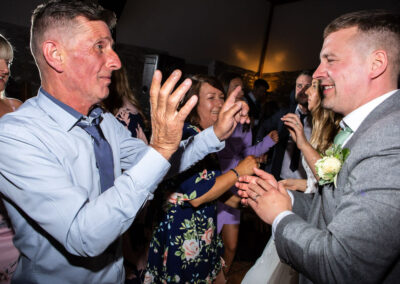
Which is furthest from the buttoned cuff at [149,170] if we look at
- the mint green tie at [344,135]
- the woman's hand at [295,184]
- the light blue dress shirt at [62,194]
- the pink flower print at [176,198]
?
the woman's hand at [295,184]

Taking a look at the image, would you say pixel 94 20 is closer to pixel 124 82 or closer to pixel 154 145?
pixel 154 145

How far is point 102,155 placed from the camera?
47.1 inches

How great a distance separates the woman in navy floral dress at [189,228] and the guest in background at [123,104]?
3.06ft

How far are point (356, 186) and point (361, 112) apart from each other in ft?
1.59

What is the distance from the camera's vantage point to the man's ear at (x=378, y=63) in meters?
1.14

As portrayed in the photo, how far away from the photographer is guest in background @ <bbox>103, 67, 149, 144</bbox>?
2.56 m

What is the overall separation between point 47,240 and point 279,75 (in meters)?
9.35

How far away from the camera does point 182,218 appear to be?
1.76 meters

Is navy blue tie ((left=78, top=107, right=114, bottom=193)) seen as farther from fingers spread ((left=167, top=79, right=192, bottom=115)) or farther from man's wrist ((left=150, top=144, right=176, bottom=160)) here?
fingers spread ((left=167, top=79, right=192, bottom=115))

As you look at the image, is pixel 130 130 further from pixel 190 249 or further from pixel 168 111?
pixel 168 111

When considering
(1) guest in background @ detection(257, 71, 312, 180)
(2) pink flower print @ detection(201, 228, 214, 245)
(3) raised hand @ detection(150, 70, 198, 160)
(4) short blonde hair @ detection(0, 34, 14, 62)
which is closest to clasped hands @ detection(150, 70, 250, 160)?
(3) raised hand @ detection(150, 70, 198, 160)

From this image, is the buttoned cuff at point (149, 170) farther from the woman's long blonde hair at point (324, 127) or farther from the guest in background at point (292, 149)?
the guest in background at point (292, 149)

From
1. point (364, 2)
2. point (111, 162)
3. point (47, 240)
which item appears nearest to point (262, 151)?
point (111, 162)

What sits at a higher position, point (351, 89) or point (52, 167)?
point (351, 89)
